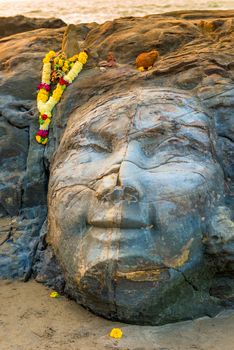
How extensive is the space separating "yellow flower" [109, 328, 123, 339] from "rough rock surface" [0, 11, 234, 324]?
A: 12 cm

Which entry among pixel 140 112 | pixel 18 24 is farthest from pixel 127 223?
pixel 18 24

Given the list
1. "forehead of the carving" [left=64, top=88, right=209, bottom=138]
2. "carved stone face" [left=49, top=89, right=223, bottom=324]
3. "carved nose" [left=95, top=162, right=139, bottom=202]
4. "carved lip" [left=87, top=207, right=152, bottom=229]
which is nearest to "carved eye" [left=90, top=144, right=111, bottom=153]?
"carved stone face" [left=49, top=89, right=223, bottom=324]

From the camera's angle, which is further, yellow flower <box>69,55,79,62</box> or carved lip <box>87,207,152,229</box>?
yellow flower <box>69,55,79,62</box>

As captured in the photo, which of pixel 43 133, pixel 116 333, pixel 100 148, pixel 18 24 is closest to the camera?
pixel 116 333

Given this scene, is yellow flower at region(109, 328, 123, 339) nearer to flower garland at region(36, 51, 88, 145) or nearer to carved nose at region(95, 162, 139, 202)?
carved nose at region(95, 162, 139, 202)

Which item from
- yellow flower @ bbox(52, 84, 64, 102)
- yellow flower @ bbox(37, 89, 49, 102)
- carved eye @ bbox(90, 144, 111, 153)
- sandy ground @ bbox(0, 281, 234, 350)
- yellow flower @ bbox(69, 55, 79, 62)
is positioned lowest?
sandy ground @ bbox(0, 281, 234, 350)

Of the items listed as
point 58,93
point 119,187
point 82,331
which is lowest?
point 82,331

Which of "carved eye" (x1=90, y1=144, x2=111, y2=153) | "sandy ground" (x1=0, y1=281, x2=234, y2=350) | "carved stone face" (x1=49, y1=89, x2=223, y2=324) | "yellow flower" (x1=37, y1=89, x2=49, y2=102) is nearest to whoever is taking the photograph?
"sandy ground" (x1=0, y1=281, x2=234, y2=350)

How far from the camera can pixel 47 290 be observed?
162 inches

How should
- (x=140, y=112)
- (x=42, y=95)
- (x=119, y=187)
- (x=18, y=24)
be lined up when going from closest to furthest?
(x=119, y=187) < (x=140, y=112) < (x=42, y=95) < (x=18, y=24)

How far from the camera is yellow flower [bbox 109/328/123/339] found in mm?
3430

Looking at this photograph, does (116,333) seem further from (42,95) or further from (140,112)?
(42,95)

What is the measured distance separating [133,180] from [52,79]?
2112mm

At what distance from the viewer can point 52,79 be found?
17.7 ft
